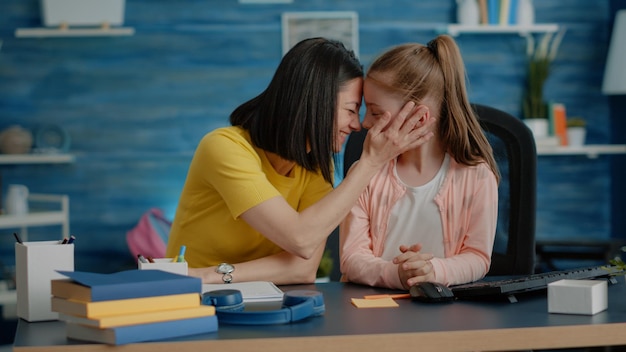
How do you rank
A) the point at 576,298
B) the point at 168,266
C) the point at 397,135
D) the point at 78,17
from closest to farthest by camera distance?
1. the point at 576,298
2. the point at 168,266
3. the point at 397,135
4. the point at 78,17

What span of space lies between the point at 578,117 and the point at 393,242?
10.7ft

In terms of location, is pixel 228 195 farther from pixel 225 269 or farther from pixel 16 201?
pixel 16 201

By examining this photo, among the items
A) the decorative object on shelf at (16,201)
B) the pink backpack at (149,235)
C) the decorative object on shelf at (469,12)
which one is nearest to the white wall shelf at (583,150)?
the decorative object on shelf at (469,12)

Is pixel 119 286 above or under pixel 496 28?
under

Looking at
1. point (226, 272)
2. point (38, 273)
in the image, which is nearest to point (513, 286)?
point (226, 272)

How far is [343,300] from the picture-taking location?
5.26ft

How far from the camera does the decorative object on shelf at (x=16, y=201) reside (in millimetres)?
4191

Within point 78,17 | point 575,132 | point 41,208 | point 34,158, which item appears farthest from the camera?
point 575,132

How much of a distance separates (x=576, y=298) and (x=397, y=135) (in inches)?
23.8

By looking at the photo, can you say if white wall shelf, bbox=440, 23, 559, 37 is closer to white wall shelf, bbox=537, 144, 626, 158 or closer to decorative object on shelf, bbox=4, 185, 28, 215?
white wall shelf, bbox=537, 144, 626, 158

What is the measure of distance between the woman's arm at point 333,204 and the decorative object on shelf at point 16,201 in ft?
8.61

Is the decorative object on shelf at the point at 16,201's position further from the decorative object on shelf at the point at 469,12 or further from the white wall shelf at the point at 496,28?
the decorative object on shelf at the point at 469,12

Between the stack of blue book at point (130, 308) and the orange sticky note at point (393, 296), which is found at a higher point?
the stack of blue book at point (130, 308)

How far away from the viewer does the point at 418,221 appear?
6.51ft
